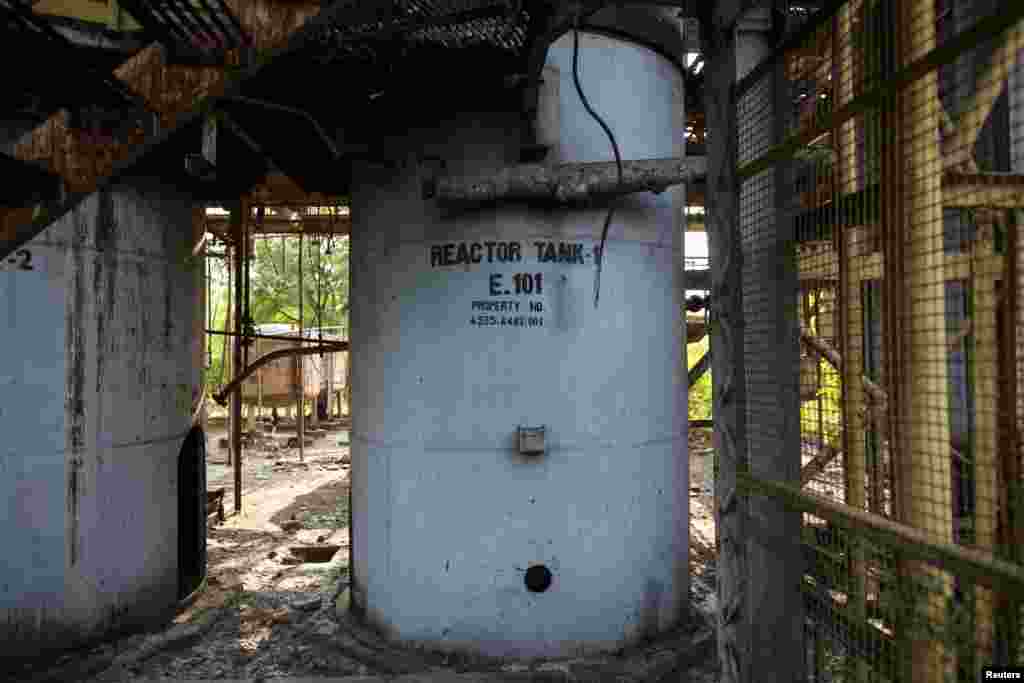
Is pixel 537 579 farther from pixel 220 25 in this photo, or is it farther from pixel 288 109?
pixel 220 25

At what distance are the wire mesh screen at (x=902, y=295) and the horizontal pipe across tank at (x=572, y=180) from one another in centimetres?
120

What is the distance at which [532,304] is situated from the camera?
518 cm

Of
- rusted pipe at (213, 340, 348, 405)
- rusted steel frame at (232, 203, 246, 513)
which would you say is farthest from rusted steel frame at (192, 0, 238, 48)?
rusted steel frame at (232, 203, 246, 513)

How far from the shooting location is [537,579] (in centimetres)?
A: 512

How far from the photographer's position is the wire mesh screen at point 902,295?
268cm

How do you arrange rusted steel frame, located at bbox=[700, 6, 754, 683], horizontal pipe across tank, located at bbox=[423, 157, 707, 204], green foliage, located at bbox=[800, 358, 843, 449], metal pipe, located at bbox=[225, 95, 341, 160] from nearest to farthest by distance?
rusted steel frame, located at bbox=[700, 6, 754, 683] → green foliage, located at bbox=[800, 358, 843, 449] → metal pipe, located at bbox=[225, 95, 341, 160] → horizontal pipe across tank, located at bbox=[423, 157, 707, 204]

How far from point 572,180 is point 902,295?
266 cm

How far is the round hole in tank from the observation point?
5.11 metres

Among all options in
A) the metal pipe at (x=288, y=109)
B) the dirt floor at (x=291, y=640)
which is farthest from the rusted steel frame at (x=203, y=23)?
the dirt floor at (x=291, y=640)

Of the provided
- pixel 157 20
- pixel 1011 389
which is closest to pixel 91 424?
pixel 157 20

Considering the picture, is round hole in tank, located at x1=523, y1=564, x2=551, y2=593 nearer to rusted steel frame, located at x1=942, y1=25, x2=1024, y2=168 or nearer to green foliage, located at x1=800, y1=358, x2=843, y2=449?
green foliage, located at x1=800, y1=358, x2=843, y2=449

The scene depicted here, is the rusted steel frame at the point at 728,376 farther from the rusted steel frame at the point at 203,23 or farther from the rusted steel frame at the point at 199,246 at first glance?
the rusted steel frame at the point at 199,246

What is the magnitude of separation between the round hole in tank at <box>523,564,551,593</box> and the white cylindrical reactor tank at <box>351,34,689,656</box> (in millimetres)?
12

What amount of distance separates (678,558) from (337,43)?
5063 mm
